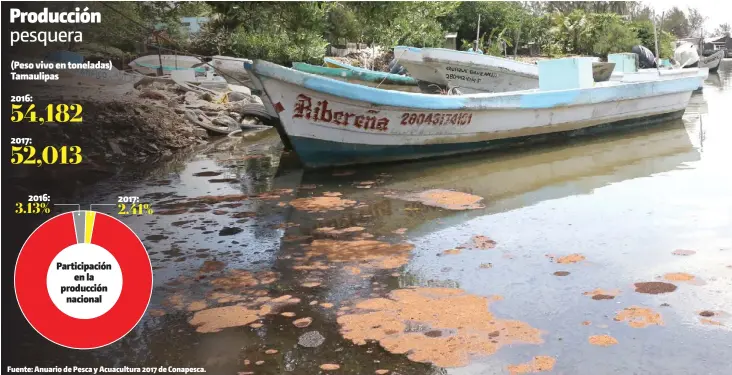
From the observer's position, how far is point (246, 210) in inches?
240

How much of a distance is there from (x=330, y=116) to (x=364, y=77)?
5.65 metres

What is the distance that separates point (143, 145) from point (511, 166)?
5425 mm

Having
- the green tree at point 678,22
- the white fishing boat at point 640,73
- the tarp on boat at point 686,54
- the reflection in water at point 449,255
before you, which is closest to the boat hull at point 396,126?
the reflection in water at point 449,255

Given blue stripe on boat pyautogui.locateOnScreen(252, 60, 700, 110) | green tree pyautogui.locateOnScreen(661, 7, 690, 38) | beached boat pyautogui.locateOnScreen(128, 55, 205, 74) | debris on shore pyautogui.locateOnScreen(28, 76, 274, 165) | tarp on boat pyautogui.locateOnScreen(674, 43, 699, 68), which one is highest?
green tree pyautogui.locateOnScreen(661, 7, 690, 38)

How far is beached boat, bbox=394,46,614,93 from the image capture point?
1299cm

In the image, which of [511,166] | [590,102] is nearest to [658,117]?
[590,102]

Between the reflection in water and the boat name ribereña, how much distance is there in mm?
625

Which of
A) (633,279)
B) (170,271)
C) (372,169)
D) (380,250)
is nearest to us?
(633,279)

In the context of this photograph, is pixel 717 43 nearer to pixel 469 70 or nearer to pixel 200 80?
pixel 469 70

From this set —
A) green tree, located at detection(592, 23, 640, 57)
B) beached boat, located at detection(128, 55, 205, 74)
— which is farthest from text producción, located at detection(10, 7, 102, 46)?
green tree, located at detection(592, 23, 640, 57)

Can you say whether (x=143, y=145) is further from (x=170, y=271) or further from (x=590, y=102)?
(x=590, y=102)

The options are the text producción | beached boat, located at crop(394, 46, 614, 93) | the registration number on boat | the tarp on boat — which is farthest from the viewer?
the tarp on boat

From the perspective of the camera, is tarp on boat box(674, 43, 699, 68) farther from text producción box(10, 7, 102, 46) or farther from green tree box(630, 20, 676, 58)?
text producción box(10, 7, 102, 46)

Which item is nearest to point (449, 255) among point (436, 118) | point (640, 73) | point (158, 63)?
point (436, 118)
